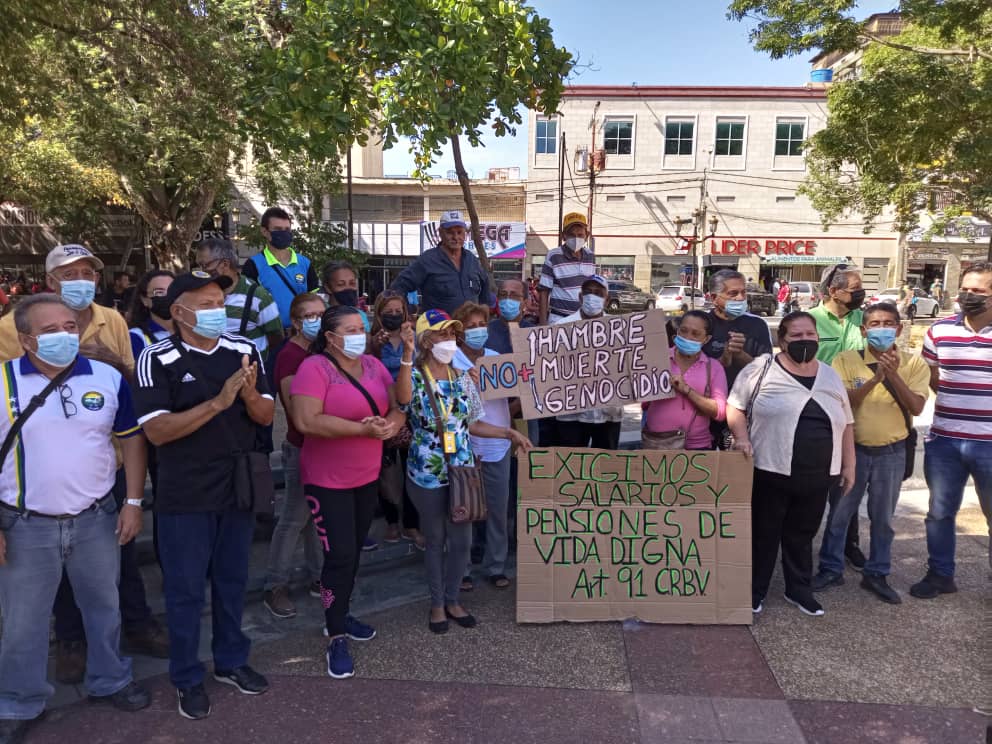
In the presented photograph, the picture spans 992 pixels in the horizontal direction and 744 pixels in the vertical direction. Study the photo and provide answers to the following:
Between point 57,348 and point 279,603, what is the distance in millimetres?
2052

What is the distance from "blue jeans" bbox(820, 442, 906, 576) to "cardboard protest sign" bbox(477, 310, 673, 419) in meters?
1.41

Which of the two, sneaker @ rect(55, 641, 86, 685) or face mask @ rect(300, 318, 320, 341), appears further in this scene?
face mask @ rect(300, 318, 320, 341)

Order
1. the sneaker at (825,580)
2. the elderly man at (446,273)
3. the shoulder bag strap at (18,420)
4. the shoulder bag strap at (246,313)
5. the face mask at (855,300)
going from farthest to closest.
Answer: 1. the elderly man at (446,273)
2. the face mask at (855,300)
3. the sneaker at (825,580)
4. the shoulder bag strap at (246,313)
5. the shoulder bag strap at (18,420)

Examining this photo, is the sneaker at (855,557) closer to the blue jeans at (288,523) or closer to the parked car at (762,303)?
the blue jeans at (288,523)

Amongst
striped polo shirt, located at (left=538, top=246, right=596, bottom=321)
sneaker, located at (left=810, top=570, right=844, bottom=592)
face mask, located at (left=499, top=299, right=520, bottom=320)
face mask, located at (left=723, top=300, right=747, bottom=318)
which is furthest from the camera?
striped polo shirt, located at (left=538, top=246, right=596, bottom=321)

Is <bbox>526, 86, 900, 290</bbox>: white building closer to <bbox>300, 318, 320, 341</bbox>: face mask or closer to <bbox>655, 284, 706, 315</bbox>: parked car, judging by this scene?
<bbox>655, 284, 706, 315</bbox>: parked car

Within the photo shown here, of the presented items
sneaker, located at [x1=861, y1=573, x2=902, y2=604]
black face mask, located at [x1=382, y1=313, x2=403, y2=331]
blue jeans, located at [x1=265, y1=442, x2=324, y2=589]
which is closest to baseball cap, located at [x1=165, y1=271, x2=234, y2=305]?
blue jeans, located at [x1=265, y1=442, x2=324, y2=589]

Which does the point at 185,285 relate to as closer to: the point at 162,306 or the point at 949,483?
the point at 162,306

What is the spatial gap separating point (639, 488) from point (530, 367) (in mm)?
995

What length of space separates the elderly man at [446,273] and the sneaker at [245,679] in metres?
2.86

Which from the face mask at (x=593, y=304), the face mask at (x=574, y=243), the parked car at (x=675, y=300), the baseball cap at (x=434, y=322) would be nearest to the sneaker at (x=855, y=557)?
the face mask at (x=593, y=304)

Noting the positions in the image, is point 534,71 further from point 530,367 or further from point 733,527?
point 733,527

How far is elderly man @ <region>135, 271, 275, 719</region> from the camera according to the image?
9.42 feet

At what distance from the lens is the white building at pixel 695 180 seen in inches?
1391
